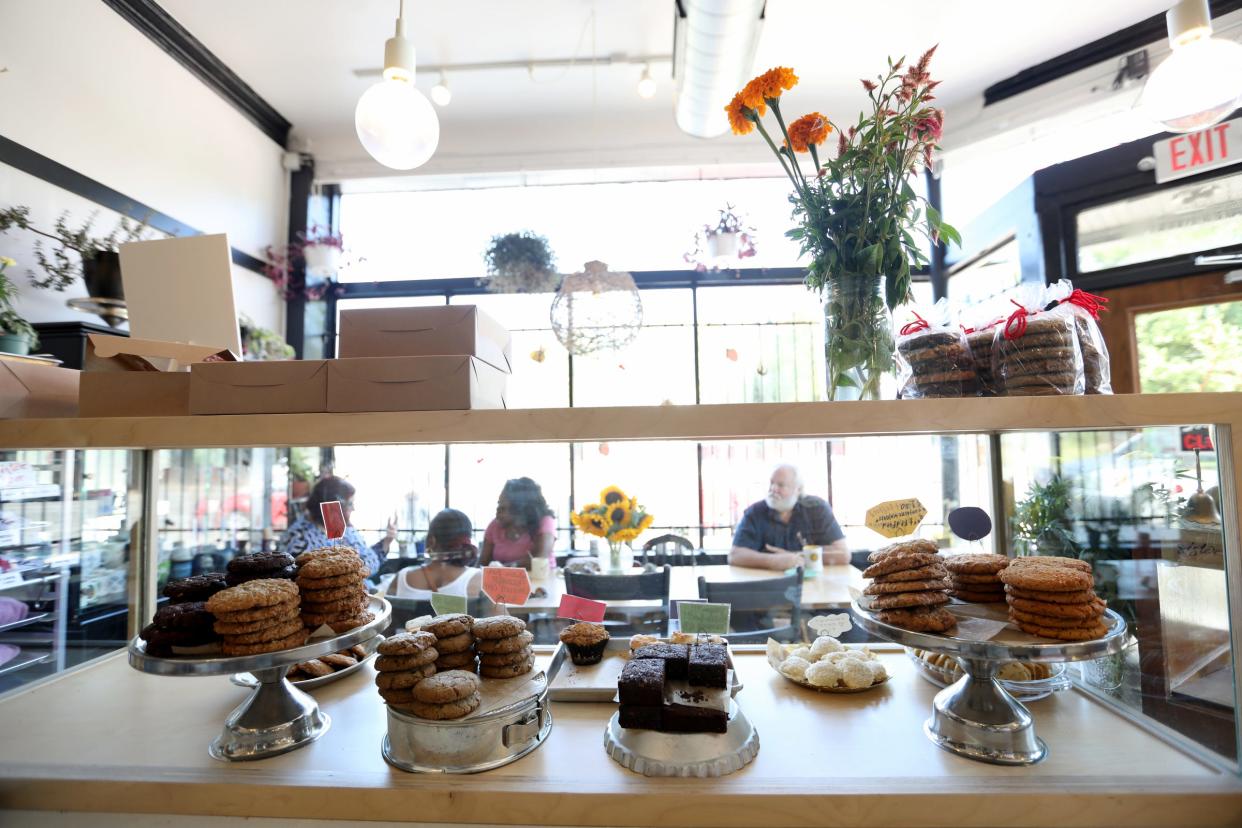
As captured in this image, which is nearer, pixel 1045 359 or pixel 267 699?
pixel 1045 359

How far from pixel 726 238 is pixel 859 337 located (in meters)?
3.67

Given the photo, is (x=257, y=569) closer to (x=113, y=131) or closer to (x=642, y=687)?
(x=642, y=687)

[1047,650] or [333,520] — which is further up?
[333,520]

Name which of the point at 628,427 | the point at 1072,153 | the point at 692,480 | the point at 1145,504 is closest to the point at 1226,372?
the point at 1072,153

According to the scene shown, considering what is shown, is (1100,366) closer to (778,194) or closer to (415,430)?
(415,430)

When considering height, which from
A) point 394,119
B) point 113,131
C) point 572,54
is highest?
point 572,54

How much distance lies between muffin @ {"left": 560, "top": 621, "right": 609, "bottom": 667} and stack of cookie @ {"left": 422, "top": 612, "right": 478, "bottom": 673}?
26 cm

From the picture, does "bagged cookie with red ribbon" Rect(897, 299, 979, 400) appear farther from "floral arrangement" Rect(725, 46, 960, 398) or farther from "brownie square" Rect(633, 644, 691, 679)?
"brownie square" Rect(633, 644, 691, 679)

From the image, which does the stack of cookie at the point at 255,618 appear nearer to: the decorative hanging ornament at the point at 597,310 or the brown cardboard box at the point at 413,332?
the brown cardboard box at the point at 413,332

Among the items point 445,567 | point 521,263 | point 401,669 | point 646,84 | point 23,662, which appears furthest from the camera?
point 521,263

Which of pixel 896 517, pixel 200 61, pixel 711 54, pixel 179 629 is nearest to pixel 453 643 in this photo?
pixel 179 629

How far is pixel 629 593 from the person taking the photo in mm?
1645

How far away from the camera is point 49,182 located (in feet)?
9.39

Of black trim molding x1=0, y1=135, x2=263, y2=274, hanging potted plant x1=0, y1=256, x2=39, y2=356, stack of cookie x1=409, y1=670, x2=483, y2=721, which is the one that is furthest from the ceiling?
stack of cookie x1=409, y1=670, x2=483, y2=721
